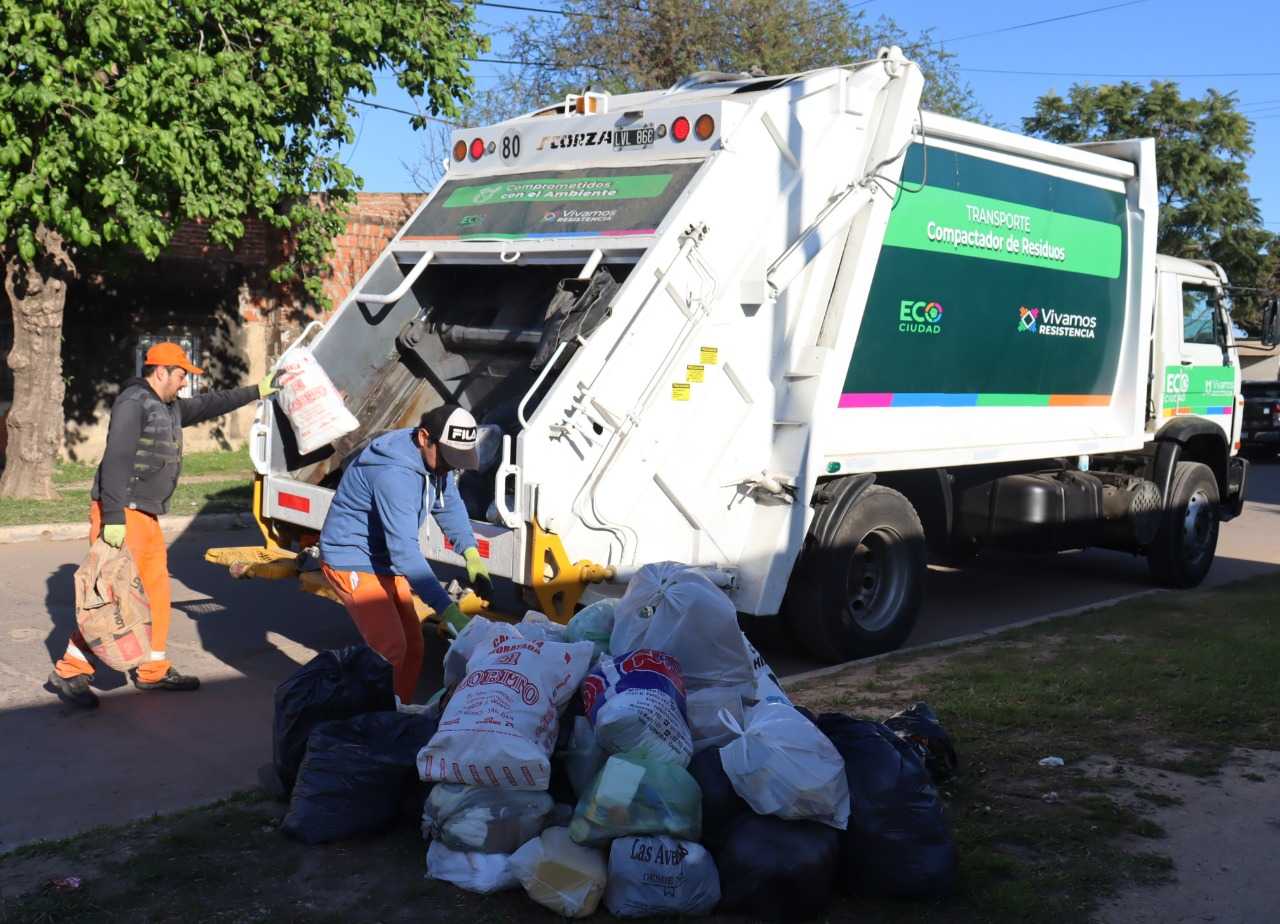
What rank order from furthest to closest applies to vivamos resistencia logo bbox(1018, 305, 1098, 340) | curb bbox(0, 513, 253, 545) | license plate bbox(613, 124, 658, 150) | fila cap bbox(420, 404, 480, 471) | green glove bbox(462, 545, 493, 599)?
1. curb bbox(0, 513, 253, 545)
2. vivamos resistencia logo bbox(1018, 305, 1098, 340)
3. license plate bbox(613, 124, 658, 150)
4. green glove bbox(462, 545, 493, 599)
5. fila cap bbox(420, 404, 480, 471)

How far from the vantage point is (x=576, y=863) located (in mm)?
3934

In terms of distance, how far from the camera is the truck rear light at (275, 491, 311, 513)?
6.93m

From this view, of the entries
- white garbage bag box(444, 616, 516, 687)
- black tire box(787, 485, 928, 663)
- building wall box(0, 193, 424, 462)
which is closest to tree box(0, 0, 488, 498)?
building wall box(0, 193, 424, 462)

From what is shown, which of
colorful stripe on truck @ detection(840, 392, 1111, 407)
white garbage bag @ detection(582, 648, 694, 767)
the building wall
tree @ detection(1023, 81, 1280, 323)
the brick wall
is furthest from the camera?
tree @ detection(1023, 81, 1280, 323)

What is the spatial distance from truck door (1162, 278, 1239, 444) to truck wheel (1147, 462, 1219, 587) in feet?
1.56

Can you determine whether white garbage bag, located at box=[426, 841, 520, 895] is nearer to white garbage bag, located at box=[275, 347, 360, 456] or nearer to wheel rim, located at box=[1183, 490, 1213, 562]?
white garbage bag, located at box=[275, 347, 360, 456]

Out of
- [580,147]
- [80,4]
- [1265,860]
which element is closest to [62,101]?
[80,4]

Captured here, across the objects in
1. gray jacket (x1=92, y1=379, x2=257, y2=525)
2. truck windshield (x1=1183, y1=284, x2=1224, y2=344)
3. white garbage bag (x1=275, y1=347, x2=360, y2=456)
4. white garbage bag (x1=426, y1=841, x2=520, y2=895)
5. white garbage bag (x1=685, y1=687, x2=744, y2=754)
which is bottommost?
white garbage bag (x1=426, y1=841, x2=520, y2=895)

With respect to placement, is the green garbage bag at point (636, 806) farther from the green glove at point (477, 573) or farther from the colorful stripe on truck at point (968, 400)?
the colorful stripe on truck at point (968, 400)

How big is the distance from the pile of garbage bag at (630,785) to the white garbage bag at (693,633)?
1 cm

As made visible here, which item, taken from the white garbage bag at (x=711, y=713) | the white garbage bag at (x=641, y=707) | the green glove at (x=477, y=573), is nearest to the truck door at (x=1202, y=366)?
the green glove at (x=477, y=573)

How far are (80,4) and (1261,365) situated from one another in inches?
967

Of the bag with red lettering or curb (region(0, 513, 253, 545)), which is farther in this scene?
curb (region(0, 513, 253, 545))

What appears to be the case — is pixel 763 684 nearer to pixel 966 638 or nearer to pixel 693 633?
pixel 693 633
